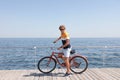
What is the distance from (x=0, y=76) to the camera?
7395 mm

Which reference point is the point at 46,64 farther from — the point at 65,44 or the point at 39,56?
the point at 39,56

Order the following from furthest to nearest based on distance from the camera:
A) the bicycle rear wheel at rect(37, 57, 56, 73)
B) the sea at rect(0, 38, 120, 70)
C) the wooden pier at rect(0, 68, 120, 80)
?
the sea at rect(0, 38, 120, 70)
the bicycle rear wheel at rect(37, 57, 56, 73)
the wooden pier at rect(0, 68, 120, 80)

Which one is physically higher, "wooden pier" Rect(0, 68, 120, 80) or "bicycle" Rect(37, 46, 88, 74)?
"bicycle" Rect(37, 46, 88, 74)

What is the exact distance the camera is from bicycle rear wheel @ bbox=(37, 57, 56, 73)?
7.83 metres

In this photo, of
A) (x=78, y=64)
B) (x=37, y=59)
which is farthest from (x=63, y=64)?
(x=37, y=59)

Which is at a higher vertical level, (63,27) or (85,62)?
A: (63,27)

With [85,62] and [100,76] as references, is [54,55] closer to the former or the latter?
[85,62]

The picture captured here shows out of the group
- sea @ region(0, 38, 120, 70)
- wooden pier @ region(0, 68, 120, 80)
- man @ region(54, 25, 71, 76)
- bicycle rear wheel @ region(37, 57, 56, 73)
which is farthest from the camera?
sea @ region(0, 38, 120, 70)

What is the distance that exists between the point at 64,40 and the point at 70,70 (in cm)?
122

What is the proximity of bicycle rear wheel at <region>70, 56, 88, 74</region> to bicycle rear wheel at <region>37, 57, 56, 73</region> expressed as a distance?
616 mm

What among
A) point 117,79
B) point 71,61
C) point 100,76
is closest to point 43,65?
point 71,61

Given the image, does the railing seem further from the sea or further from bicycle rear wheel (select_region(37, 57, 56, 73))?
bicycle rear wheel (select_region(37, 57, 56, 73))

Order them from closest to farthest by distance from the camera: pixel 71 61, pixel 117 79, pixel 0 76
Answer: pixel 117 79 < pixel 0 76 < pixel 71 61

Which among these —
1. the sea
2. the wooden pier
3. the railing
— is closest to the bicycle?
the wooden pier
